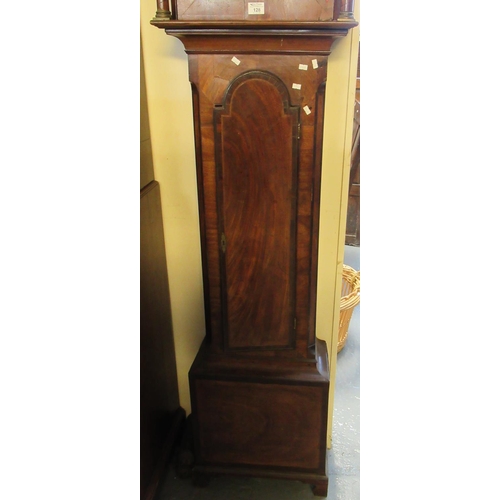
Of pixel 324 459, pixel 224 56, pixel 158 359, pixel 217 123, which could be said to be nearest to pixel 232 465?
pixel 324 459

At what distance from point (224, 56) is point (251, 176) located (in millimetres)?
316

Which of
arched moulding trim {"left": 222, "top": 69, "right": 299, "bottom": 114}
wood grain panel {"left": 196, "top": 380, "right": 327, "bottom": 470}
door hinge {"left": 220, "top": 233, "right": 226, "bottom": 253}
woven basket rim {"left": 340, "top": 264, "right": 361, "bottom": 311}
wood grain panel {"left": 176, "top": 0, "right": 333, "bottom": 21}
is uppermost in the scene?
wood grain panel {"left": 176, "top": 0, "right": 333, "bottom": 21}

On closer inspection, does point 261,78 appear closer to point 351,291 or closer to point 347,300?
point 347,300

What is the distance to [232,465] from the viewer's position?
1.54 metres

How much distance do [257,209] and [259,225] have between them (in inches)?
1.9

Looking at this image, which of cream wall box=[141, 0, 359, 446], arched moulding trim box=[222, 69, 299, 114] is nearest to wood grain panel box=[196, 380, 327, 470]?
cream wall box=[141, 0, 359, 446]

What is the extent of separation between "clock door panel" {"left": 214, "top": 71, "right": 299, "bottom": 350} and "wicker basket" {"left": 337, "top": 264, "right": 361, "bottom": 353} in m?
0.82

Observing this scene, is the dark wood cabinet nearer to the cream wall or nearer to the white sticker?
the white sticker

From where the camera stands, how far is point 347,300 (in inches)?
85.2

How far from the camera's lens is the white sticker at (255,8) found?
1028mm

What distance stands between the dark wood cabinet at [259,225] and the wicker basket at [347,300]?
25.4 inches

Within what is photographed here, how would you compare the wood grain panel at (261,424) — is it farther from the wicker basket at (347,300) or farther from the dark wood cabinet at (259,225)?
the wicker basket at (347,300)

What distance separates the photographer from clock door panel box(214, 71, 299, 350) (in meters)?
1.14

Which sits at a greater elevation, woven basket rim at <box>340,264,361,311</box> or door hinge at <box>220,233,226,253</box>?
door hinge at <box>220,233,226,253</box>
